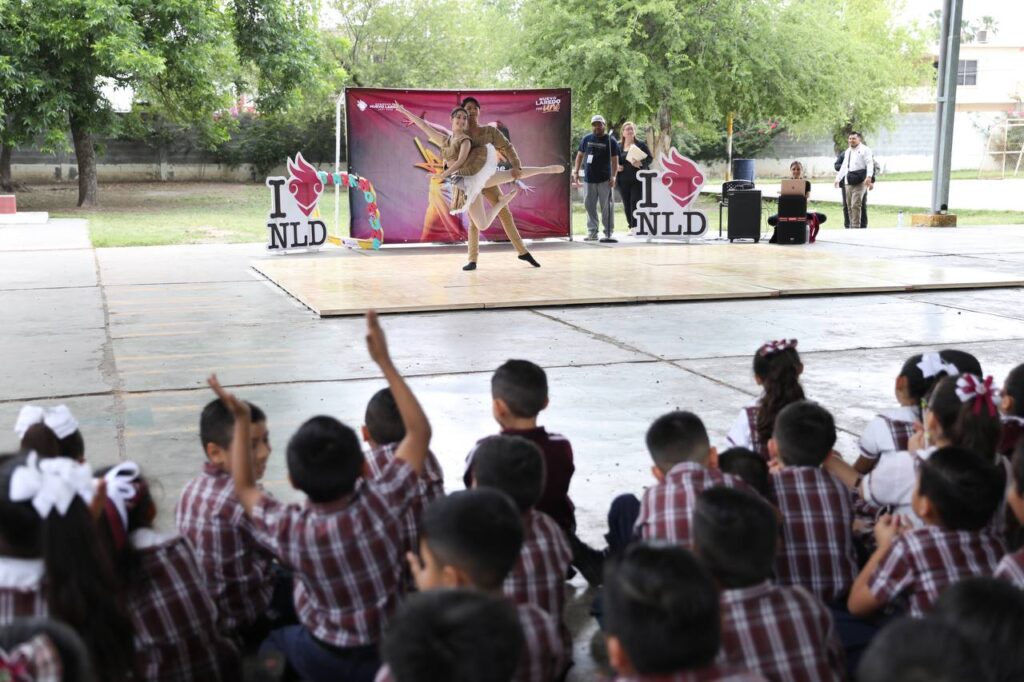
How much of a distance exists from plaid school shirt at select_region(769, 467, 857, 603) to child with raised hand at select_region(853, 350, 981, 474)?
2.29 ft

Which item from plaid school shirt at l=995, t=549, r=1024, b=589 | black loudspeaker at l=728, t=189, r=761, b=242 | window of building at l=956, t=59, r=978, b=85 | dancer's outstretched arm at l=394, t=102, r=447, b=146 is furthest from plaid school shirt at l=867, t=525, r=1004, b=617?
window of building at l=956, t=59, r=978, b=85

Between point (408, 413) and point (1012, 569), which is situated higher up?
point (408, 413)

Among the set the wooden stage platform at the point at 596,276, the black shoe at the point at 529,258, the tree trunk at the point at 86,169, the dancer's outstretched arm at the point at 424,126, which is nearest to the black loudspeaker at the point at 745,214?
the wooden stage platform at the point at 596,276

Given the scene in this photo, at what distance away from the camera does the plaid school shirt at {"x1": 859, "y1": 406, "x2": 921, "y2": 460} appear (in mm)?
3863

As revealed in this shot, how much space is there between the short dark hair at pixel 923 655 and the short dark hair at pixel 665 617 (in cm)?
29

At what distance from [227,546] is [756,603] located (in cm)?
150

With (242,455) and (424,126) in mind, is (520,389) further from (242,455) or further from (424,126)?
(424,126)

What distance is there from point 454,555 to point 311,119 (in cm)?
3453

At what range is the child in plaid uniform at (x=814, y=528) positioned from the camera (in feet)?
10.4

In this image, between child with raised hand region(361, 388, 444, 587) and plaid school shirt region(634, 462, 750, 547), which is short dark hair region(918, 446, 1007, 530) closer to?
plaid school shirt region(634, 462, 750, 547)

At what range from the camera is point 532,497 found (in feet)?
9.68

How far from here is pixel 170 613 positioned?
2.68 metres

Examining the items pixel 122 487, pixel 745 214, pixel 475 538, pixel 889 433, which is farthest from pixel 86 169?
pixel 475 538

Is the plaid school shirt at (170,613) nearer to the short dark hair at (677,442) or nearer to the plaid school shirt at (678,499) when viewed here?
the plaid school shirt at (678,499)
